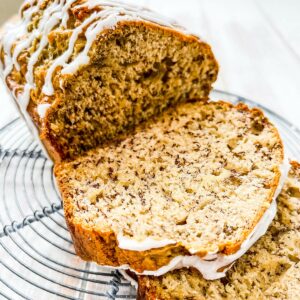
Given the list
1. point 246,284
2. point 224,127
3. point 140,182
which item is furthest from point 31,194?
point 246,284

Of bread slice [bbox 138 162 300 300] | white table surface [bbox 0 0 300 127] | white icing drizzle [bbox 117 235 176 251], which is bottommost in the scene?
white table surface [bbox 0 0 300 127]

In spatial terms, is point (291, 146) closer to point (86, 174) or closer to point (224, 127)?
point (224, 127)

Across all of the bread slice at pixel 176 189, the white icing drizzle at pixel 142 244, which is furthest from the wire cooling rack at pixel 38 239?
the white icing drizzle at pixel 142 244

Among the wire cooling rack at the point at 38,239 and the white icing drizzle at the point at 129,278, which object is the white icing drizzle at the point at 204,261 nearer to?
the white icing drizzle at the point at 129,278

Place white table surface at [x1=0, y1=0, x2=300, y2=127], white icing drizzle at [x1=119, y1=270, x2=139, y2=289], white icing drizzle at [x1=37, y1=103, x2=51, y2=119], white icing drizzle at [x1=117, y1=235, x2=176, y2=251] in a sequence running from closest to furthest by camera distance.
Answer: white icing drizzle at [x1=117, y1=235, x2=176, y2=251], white icing drizzle at [x1=119, y1=270, x2=139, y2=289], white icing drizzle at [x1=37, y1=103, x2=51, y2=119], white table surface at [x1=0, y1=0, x2=300, y2=127]

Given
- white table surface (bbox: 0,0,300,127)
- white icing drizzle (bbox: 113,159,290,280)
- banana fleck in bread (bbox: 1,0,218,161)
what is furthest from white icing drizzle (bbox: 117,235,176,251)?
white table surface (bbox: 0,0,300,127)

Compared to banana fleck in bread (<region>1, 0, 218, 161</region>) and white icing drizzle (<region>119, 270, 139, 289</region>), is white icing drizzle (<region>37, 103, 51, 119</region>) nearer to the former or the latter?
banana fleck in bread (<region>1, 0, 218, 161</region>)

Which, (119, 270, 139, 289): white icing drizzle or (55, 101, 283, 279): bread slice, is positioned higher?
(55, 101, 283, 279): bread slice
